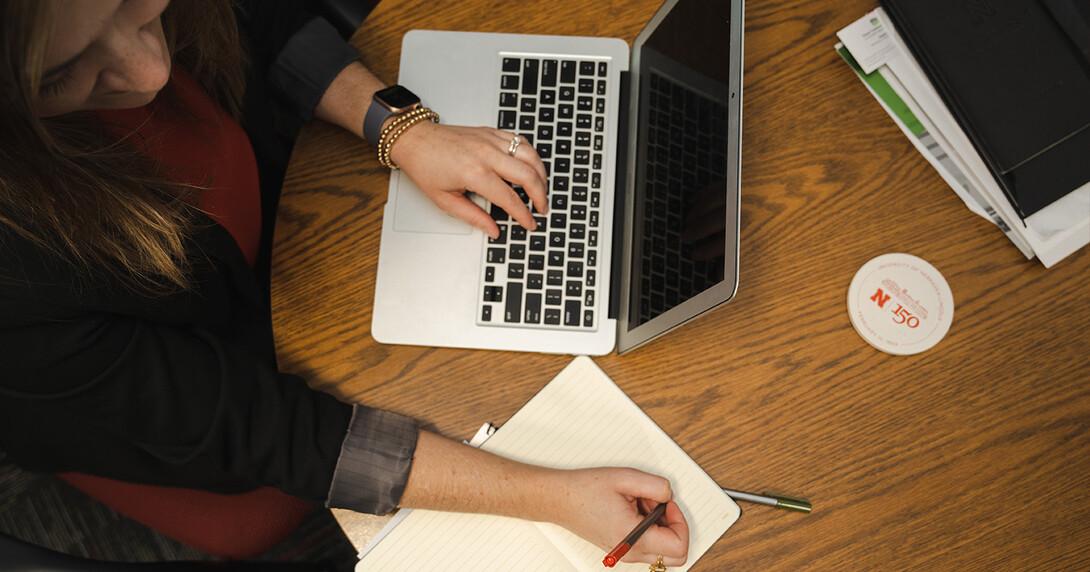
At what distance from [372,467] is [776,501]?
0.52 m

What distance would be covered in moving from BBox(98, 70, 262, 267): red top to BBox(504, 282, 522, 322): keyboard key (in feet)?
1.32

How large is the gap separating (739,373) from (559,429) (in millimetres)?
261

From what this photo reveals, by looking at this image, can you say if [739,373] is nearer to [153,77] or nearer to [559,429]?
[559,429]

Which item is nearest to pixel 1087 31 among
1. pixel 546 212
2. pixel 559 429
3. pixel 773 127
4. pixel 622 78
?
pixel 773 127

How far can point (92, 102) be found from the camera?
72 cm

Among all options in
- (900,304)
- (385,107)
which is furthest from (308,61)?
A: (900,304)

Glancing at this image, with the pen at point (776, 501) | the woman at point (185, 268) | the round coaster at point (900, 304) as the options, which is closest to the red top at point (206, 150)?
the woman at point (185, 268)

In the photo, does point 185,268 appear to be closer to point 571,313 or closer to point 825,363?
point 571,313

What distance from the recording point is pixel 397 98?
99cm

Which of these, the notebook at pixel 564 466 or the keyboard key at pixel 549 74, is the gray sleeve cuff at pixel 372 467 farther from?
the keyboard key at pixel 549 74

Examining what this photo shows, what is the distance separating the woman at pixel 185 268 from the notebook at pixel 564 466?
4 centimetres

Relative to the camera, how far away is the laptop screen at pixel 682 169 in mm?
776

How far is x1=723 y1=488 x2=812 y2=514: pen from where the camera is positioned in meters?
0.87

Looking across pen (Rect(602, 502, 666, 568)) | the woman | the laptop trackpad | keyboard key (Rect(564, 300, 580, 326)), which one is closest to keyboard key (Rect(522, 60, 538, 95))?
the woman
